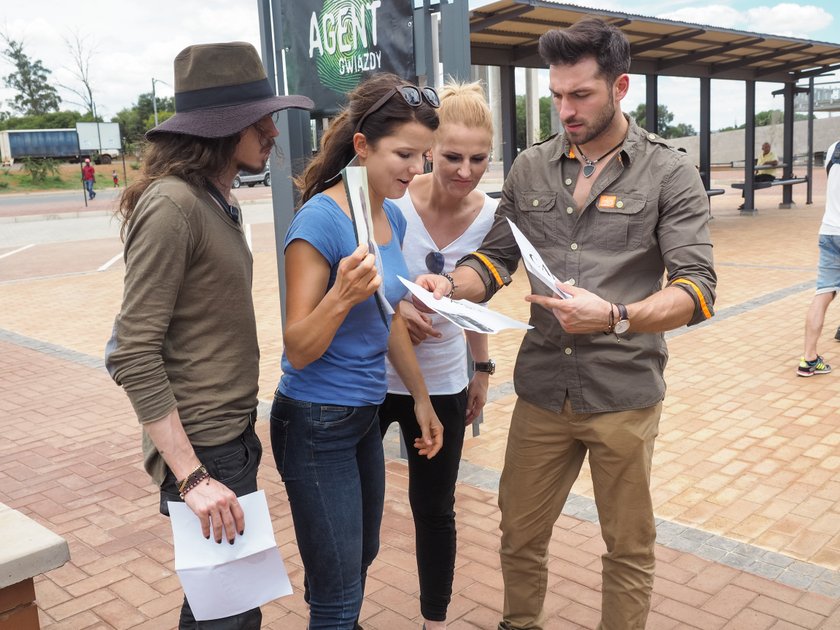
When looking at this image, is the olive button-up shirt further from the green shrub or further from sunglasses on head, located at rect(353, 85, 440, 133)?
the green shrub

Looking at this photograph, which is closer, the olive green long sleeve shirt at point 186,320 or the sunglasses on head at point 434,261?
the olive green long sleeve shirt at point 186,320

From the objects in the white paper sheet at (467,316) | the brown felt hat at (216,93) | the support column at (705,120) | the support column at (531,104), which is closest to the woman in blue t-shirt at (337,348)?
the white paper sheet at (467,316)

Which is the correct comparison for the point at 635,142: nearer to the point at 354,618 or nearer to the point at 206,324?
the point at 206,324

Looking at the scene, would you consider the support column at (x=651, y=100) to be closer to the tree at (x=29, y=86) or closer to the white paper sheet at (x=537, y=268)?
the white paper sheet at (x=537, y=268)

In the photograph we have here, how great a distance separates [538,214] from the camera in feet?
8.43

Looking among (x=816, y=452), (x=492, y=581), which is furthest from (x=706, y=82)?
(x=492, y=581)

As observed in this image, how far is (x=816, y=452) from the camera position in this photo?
471 cm

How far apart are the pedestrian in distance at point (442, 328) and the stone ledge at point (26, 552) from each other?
1.16 meters

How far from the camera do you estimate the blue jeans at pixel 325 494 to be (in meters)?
2.13

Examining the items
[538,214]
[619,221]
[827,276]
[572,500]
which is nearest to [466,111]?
[538,214]

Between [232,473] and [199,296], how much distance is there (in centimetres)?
45

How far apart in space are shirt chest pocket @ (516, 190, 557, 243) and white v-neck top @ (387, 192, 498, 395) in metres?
0.32

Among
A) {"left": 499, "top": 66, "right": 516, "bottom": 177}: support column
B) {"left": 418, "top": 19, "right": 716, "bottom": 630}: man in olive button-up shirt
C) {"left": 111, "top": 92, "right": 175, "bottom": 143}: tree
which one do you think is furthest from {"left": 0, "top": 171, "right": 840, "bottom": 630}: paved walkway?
{"left": 111, "top": 92, "right": 175, "bottom": 143}: tree

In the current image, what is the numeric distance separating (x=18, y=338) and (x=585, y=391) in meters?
8.13
